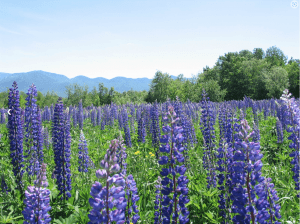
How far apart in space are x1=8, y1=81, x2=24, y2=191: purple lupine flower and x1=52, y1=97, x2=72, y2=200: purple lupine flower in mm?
808

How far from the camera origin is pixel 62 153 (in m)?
4.47

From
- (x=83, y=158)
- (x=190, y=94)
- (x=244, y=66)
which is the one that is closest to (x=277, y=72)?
(x=244, y=66)

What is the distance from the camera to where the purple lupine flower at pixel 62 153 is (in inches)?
170

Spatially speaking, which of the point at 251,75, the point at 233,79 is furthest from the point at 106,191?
the point at 233,79

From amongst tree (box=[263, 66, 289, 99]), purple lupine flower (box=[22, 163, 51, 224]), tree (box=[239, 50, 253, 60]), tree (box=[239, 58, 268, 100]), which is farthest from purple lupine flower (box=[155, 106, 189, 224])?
tree (box=[239, 50, 253, 60])

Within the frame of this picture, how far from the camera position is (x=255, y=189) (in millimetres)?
2186

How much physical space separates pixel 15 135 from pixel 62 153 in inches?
47.8

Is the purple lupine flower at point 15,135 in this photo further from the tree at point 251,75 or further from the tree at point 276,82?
the tree at point 251,75

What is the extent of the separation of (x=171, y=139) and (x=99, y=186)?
3.34ft

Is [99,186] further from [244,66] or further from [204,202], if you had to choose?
[244,66]

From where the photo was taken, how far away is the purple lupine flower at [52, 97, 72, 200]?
4328 mm

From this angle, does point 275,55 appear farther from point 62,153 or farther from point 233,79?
point 62,153

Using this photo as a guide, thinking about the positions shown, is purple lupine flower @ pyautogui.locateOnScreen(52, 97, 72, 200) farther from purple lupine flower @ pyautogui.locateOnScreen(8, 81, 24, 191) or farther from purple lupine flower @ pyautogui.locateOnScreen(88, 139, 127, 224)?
purple lupine flower @ pyautogui.locateOnScreen(88, 139, 127, 224)

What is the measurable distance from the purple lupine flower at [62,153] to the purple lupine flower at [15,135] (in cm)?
81
